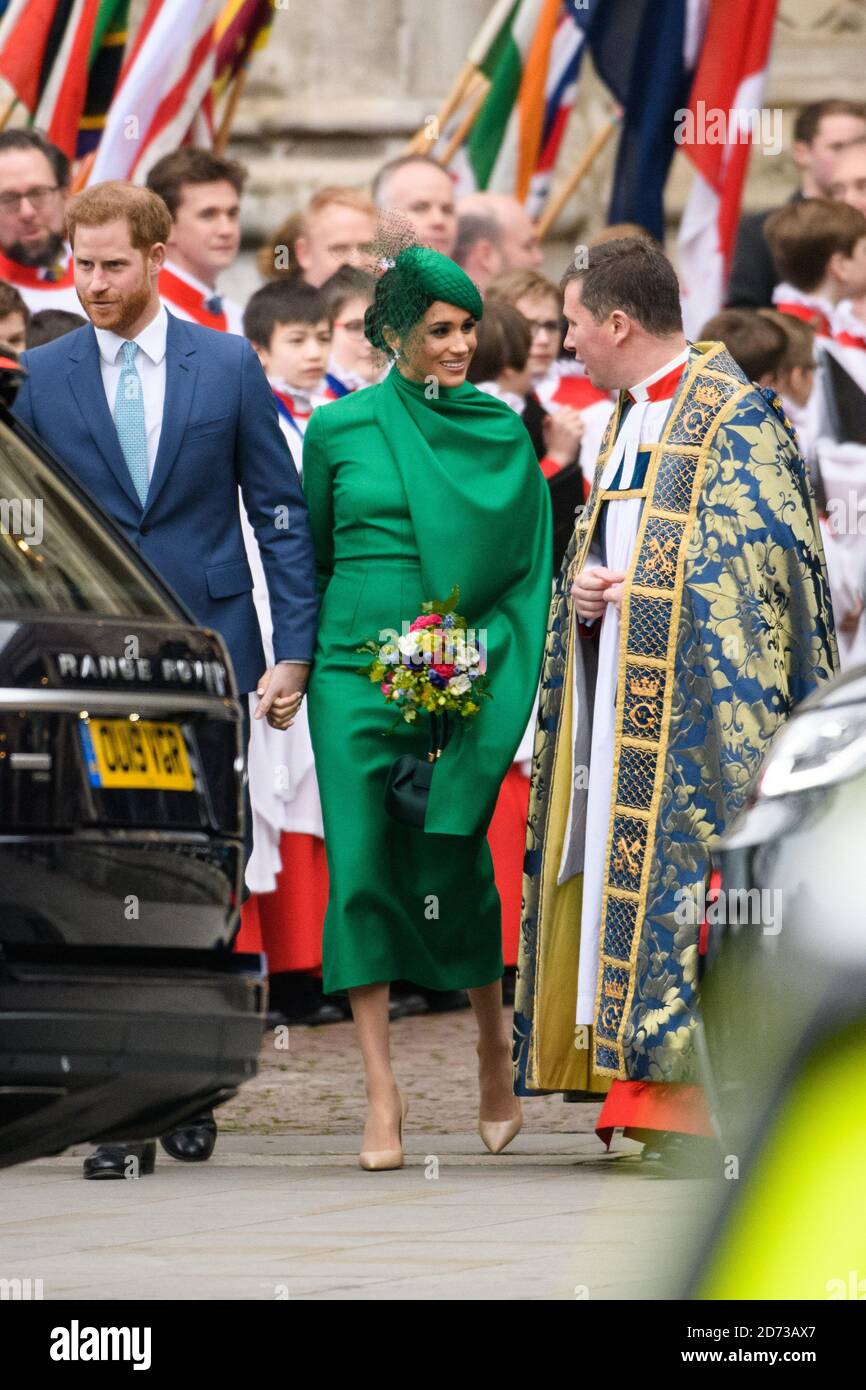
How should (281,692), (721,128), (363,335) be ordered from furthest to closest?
(721,128)
(363,335)
(281,692)

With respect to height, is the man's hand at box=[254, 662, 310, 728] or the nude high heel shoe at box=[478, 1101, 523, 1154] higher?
the man's hand at box=[254, 662, 310, 728]

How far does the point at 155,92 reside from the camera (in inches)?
460

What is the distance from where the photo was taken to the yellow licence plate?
4.53 metres

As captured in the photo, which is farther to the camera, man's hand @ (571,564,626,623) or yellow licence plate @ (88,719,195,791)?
man's hand @ (571,564,626,623)

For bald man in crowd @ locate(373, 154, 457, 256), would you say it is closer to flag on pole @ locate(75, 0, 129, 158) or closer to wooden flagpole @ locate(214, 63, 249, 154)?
wooden flagpole @ locate(214, 63, 249, 154)

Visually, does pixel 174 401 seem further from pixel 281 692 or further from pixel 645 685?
pixel 645 685

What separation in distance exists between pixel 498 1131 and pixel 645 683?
125cm

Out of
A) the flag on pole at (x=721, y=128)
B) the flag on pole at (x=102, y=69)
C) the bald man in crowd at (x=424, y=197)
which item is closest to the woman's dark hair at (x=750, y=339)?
the bald man in crowd at (x=424, y=197)

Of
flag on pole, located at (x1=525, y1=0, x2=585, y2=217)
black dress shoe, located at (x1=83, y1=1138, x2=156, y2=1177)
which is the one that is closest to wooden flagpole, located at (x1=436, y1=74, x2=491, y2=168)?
flag on pole, located at (x1=525, y1=0, x2=585, y2=217)

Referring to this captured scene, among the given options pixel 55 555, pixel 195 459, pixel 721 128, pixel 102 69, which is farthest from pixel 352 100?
pixel 55 555

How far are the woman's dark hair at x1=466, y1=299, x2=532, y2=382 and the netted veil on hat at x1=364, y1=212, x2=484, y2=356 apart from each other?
265 cm
